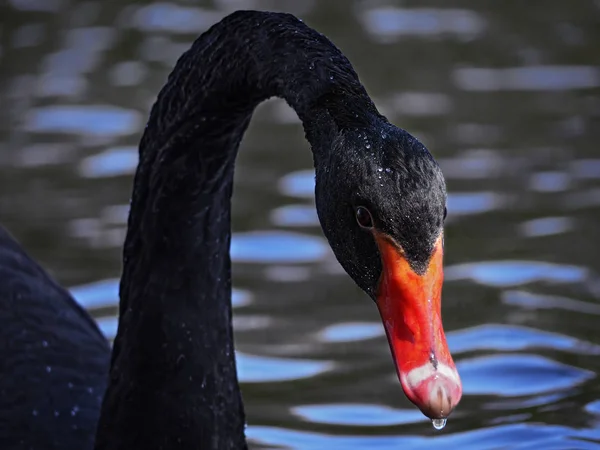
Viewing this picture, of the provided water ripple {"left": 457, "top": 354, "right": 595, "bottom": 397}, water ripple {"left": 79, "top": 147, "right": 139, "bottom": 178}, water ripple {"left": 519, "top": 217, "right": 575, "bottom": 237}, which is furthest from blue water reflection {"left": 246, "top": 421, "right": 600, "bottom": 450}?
water ripple {"left": 79, "top": 147, "right": 139, "bottom": 178}

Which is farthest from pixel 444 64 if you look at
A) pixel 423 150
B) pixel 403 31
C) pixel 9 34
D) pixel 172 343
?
pixel 423 150

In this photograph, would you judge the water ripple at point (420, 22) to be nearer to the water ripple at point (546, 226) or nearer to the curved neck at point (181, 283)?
the water ripple at point (546, 226)

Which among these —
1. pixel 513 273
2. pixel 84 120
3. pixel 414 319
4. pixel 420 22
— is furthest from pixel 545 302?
pixel 420 22

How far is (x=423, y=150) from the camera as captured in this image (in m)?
3.14

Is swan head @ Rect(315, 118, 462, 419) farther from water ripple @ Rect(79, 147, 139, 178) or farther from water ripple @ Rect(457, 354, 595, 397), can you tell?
water ripple @ Rect(79, 147, 139, 178)

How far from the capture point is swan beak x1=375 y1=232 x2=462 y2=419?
312 centimetres

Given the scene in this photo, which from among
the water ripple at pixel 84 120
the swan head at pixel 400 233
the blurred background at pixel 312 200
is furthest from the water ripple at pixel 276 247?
the swan head at pixel 400 233

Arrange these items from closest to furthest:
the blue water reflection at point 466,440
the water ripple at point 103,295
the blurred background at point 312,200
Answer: the blue water reflection at point 466,440
the blurred background at point 312,200
the water ripple at point 103,295

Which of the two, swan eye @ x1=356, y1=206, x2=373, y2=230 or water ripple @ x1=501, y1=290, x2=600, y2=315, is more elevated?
water ripple @ x1=501, y1=290, x2=600, y2=315

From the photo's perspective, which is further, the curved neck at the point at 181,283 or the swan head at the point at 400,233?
the curved neck at the point at 181,283

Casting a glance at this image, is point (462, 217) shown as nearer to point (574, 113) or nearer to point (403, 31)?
point (574, 113)

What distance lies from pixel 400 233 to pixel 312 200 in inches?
159

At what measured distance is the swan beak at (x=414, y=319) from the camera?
3117mm

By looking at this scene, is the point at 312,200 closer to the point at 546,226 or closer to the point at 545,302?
the point at 546,226
